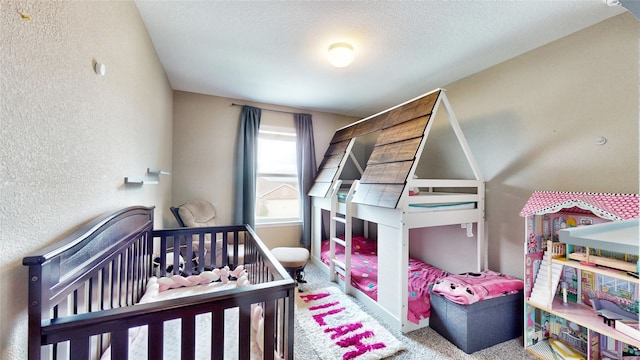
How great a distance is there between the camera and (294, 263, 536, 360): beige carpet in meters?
1.72

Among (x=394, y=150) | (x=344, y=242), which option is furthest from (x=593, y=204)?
(x=344, y=242)

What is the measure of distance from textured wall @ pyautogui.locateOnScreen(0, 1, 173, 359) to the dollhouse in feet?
8.63

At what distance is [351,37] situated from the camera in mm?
1974

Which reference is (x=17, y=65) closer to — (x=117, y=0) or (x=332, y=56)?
(x=117, y=0)

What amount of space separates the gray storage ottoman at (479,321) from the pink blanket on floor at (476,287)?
36 mm

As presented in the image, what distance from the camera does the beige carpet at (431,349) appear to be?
172 cm

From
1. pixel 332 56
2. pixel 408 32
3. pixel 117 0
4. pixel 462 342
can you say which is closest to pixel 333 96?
pixel 332 56

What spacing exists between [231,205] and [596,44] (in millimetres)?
3938

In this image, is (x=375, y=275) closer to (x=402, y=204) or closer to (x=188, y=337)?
(x=402, y=204)

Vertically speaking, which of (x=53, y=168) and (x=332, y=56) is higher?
(x=332, y=56)

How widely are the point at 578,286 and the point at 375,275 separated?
1.57 meters

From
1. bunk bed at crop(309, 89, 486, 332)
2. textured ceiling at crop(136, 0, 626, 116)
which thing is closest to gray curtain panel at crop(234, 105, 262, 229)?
textured ceiling at crop(136, 0, 626, 116)

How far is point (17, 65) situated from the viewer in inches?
26.8

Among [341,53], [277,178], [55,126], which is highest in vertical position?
[341,53]
